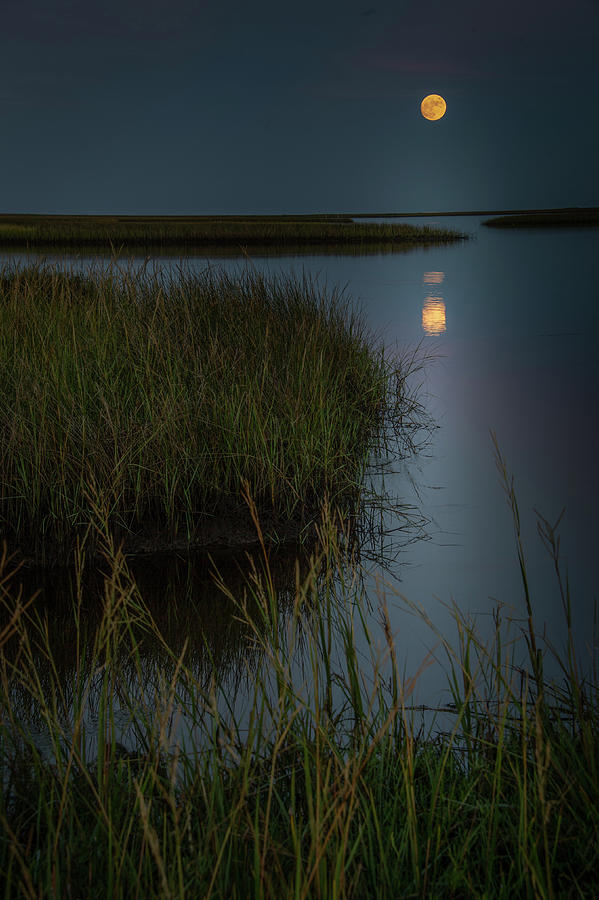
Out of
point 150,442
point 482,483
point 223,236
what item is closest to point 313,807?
point 150,442

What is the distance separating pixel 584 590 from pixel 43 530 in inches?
105

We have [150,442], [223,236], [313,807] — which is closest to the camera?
[313,807]

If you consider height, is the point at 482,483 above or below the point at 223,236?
below

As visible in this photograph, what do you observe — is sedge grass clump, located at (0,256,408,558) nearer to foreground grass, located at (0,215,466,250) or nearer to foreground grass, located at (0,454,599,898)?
foreground grass, located at (0,454,599,898)

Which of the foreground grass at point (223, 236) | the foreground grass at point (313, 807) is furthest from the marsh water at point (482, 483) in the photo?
the foreground grass at point (223, 236)

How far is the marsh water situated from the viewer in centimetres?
331

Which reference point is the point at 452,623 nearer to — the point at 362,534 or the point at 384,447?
the point at 362,534

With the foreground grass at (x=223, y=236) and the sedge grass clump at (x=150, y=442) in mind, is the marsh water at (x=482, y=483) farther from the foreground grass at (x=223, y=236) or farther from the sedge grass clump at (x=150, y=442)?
the foreground grass at (x=223, y=236)

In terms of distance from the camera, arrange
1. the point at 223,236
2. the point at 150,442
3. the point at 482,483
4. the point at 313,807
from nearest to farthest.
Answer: the point at 313,807, the point at 150,442, the point at 482,483, the point at 223,236

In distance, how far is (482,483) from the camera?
5195mm

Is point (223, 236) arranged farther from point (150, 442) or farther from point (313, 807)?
point (313, 807)

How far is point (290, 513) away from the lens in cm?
401

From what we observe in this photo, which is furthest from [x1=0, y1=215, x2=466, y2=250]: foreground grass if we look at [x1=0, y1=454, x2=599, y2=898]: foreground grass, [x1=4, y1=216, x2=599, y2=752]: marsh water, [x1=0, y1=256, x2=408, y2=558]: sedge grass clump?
[x1=0, y1=454, x2=599, y2=898]: foreground grass

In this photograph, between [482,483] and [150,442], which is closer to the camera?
[150,442]
